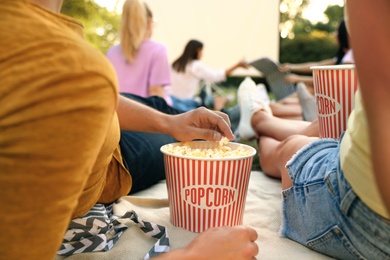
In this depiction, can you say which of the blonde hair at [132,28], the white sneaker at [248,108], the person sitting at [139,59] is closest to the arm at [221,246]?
the white sneaker at [248,108]

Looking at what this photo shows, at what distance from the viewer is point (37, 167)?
0.60 m

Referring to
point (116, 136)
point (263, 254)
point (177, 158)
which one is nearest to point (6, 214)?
point (116, 136)

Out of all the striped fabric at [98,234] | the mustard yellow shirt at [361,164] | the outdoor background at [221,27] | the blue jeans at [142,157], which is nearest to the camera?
the mustard yellow shirt at [361,164]

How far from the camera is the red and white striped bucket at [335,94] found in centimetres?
116

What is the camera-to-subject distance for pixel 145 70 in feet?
9.88

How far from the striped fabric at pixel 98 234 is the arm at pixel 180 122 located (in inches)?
10.1

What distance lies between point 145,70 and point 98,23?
4830 millimetres

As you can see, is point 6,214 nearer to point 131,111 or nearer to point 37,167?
point 37,167

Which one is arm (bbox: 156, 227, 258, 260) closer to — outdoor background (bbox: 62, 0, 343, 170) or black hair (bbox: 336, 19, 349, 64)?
black hair (bbox: 336, 19, 349, 64)

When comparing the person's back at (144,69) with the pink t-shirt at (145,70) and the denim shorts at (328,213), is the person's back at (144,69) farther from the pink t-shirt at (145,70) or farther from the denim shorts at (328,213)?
the denim shorts at (328,213)

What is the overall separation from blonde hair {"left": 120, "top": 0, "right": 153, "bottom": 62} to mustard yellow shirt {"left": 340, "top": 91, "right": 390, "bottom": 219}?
7.73ft

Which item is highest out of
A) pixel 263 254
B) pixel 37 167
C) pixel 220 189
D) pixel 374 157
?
pixel 374 157

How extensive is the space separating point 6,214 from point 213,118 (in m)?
0.66

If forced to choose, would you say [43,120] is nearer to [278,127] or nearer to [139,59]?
[278,127]
